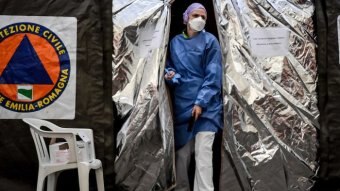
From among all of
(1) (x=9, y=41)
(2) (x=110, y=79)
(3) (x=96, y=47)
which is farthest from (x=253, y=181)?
(1) (x=9, y=41)

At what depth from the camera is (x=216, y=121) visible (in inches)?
84.0

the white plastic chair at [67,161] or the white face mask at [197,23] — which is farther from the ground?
the white face mask at [197,23]

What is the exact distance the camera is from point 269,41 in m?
2.21

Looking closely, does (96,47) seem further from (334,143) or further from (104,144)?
(334,143)

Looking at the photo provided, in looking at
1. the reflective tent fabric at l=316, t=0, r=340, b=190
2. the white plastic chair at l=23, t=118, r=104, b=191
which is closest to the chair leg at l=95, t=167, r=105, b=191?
the white plastic chair at l=23, t=118, r=104, b=191

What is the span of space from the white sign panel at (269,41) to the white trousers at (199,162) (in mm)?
590

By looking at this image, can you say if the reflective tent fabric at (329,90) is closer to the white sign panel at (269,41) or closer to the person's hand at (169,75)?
the white sign panel at (269,41)

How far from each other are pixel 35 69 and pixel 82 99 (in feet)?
1.08

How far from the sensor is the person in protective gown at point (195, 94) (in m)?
2.10

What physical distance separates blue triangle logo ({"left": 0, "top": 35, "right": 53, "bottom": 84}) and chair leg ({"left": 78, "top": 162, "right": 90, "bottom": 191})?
1.97 feet

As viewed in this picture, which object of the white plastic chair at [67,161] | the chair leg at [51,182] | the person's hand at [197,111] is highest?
the person's hand at [197,111]

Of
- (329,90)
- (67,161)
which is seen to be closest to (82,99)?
(67,161)

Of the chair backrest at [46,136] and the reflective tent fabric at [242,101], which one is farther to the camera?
the reflective tent fabric at [242,101]

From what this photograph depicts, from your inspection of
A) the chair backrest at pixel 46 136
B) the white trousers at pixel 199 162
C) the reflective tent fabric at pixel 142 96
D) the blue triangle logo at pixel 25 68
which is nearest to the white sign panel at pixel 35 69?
the blue triangle logo at pixel 25 68
